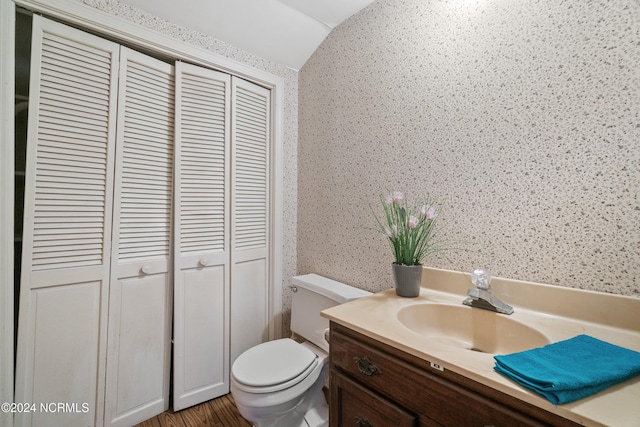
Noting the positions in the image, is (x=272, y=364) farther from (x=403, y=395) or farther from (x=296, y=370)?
(x=403, y=395)

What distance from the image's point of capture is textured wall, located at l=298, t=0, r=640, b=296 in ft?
2.65

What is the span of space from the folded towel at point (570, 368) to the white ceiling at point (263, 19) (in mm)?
1803

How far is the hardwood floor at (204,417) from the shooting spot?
1.46 meters

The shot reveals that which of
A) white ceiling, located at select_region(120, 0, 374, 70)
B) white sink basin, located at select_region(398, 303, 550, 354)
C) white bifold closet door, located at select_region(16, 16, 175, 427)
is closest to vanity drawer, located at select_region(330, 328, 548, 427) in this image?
white sink basin, located at select_region(398, 303, 550, 354)

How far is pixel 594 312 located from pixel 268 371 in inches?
49.6

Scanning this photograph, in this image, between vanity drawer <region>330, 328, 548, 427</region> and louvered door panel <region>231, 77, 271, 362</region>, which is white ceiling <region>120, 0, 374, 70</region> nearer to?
louvered door panel <region>231, 77, 271, 362</region>

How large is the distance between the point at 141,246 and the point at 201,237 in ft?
1.03

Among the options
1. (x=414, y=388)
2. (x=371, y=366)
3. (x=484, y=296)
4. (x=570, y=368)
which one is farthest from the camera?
(x=484, y=296)

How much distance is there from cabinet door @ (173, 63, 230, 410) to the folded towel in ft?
5.04

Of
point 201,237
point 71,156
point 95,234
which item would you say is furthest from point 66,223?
point 201,237

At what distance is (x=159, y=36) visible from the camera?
1.47m

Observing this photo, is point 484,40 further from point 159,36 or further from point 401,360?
point 159,36

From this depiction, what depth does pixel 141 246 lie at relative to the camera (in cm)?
149

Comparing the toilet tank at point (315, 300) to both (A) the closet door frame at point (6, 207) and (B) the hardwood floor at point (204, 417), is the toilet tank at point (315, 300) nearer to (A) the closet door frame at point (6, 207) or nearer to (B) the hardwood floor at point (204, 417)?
(B) the hardwood floor at point (204, 417)
